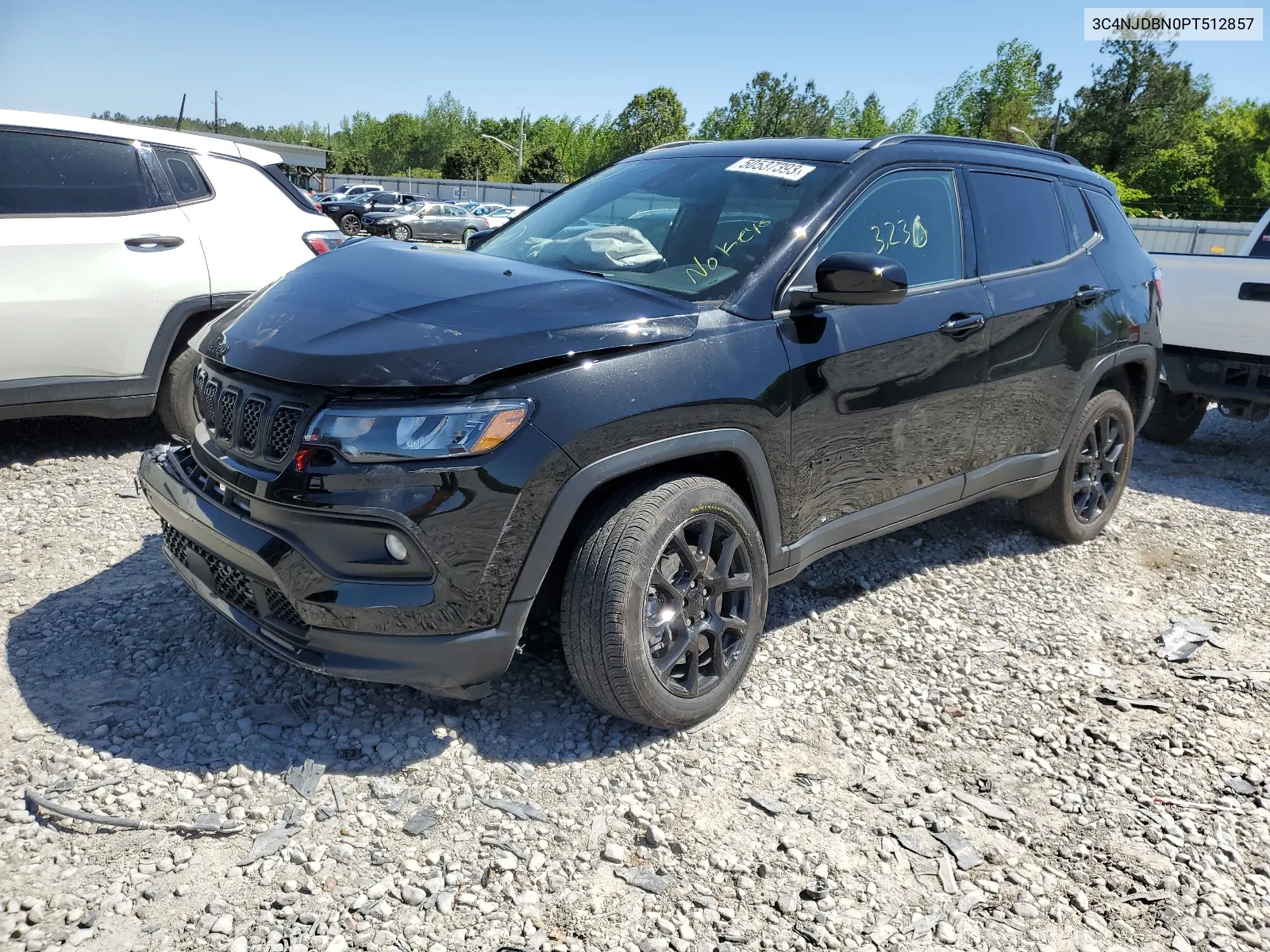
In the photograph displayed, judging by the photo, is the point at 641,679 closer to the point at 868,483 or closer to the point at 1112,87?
the point at 868,483

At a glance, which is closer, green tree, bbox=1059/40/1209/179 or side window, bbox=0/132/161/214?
side window, bbox=0/132/161/214

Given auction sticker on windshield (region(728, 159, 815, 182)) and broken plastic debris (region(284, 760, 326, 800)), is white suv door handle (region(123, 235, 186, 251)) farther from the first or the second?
broken plastic debris (region(284, 760, 326, 800))

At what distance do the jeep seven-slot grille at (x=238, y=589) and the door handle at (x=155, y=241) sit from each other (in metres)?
2.63

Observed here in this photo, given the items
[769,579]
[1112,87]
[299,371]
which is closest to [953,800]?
[769,579]

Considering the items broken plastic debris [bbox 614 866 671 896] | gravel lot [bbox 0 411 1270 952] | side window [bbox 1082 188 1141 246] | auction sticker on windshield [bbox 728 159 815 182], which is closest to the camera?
gravel lot [bbox 0 411 1270 952]

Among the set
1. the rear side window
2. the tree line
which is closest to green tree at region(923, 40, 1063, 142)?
the tree line

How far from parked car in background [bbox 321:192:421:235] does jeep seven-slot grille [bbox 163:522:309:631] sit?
3420 centimetres

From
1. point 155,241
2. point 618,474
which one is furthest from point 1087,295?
point 155,241

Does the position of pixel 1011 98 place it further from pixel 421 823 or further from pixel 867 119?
pixel 421 823

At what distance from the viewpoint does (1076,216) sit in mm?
4680

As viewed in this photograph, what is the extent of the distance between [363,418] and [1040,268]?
3.14 m

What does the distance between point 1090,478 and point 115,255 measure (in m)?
5.10

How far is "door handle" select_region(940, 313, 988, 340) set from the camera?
369 centimetres

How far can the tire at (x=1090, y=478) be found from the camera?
474 cm
